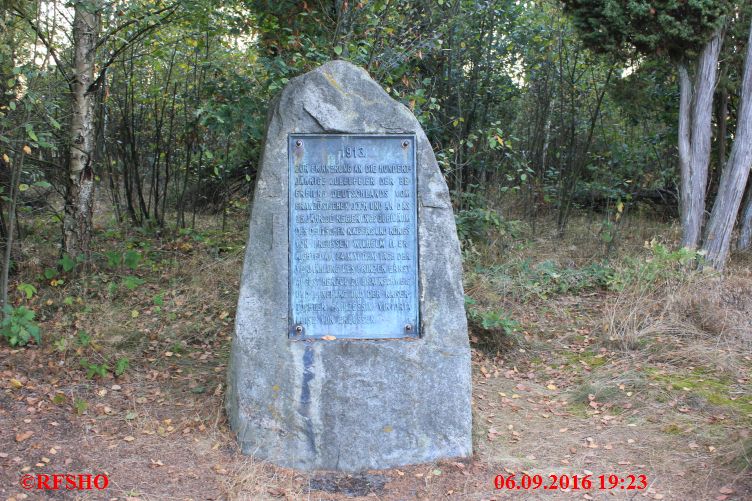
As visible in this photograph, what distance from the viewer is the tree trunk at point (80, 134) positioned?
5.71 m

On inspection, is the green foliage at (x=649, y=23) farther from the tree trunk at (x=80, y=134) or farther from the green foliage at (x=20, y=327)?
the green foliage at (x=20, y=327)

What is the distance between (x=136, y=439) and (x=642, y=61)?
8078 millimetres

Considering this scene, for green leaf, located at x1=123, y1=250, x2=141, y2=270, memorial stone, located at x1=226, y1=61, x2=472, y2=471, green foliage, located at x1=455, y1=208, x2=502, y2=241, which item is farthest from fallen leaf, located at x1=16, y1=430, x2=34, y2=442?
green foliage, located at x1=455, y1=208, x2=502, y2=241

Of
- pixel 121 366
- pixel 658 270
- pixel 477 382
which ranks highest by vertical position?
pixel 658 270

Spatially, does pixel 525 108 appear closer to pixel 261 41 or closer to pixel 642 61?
pixel 642 61

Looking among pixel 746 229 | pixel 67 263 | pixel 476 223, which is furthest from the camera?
pixel 746 229

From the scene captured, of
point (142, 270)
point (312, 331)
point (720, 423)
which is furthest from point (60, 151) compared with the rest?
point (720, 423)

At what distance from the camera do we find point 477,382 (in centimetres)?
508

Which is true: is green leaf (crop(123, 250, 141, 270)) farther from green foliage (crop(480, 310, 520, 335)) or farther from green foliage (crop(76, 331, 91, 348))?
green foliage (crop(480, 310, 520, 335))

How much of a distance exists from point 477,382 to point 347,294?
175cm

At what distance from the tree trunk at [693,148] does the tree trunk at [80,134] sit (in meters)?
6.05

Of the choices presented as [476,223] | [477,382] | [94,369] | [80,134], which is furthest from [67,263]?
[476,223]

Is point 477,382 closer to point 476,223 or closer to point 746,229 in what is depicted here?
point 476,223

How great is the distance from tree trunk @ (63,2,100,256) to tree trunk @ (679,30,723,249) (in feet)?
19.8
